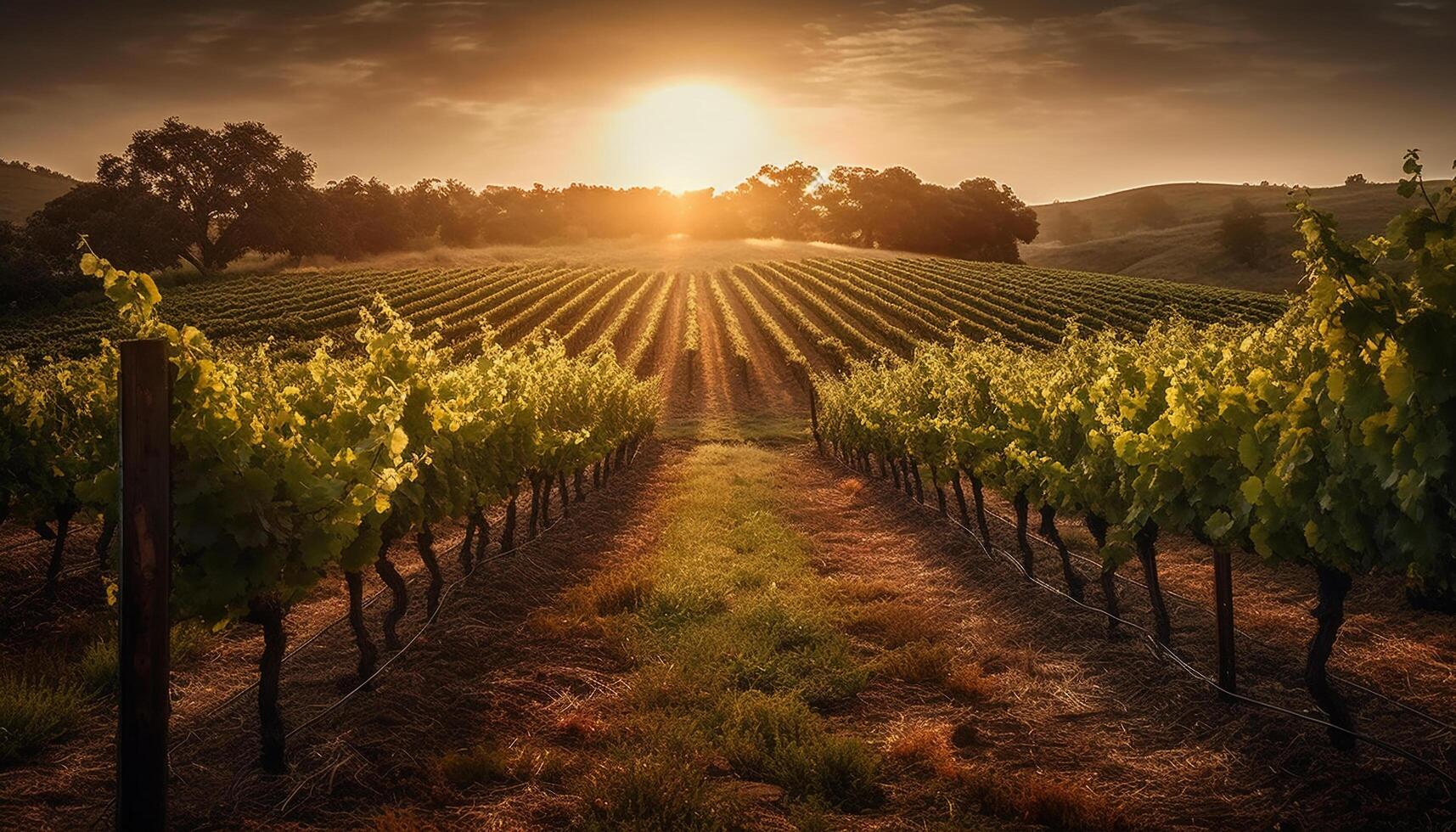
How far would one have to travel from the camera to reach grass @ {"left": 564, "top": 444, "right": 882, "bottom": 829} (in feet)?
18.6

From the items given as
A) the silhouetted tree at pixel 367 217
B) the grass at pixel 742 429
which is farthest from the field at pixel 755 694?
the silhouetted tree at pixel 367 217

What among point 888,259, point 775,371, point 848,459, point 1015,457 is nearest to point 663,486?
point 848,459

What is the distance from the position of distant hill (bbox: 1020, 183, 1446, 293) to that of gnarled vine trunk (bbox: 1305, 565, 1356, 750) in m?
55.3

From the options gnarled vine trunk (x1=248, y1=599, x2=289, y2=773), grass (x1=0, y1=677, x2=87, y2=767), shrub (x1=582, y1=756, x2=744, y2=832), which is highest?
gnarled vine trunk (x1=248, y1=599, x2=289, y2=773)

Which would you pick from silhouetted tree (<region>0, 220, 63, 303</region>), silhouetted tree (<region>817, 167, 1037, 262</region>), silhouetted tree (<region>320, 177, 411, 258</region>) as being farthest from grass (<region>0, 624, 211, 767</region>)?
silhouetted tree (<region>817, 167, 1037, 262</region>)

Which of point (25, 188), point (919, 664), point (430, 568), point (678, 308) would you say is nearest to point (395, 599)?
point (430, 568)

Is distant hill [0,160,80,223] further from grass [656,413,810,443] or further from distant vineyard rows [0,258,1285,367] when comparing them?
grass [656,413,810,443]

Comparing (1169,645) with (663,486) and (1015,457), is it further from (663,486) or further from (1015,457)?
(663,486)

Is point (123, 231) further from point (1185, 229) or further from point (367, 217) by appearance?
point (1185, 229)

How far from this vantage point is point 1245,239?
88.8 metres

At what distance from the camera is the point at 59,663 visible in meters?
Answer: 8.27

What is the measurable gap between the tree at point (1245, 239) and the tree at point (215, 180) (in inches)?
3592

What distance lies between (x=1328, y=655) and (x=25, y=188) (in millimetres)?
155436

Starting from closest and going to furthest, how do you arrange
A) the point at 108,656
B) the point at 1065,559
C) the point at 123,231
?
the point at 108,656, the point at 1065,559, the point at 123,231
